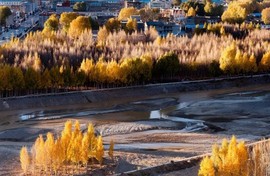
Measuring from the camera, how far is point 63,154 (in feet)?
48.6

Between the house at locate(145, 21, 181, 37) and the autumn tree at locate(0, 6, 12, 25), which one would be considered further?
the autumn tree at locate(0, 6, 12, 25)

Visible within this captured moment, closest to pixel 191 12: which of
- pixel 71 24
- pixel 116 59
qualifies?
pixel 71 24

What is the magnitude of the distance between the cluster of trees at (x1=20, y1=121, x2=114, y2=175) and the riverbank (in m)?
9.35

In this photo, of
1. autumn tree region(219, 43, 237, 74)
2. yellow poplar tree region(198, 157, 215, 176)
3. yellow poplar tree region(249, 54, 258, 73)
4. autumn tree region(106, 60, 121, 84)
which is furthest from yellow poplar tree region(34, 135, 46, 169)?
yellow poplar tree region(249, 54, 258, 73)

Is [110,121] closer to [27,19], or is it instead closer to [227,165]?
[227,165]

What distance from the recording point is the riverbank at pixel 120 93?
80.0 ft

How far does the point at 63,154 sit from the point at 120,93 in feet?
39.7

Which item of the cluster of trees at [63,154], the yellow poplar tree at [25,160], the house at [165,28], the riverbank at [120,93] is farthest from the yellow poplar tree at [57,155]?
the house at [165,28]

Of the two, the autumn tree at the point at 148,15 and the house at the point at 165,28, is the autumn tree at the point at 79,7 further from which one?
the house at the point at 165,28

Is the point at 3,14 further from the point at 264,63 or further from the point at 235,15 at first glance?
the point at 264,63

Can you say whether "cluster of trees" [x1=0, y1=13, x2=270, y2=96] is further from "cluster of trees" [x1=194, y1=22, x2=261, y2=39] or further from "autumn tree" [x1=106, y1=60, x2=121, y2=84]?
"cluster of trees" [x1=194, y1=22, x2=261, y2=39]

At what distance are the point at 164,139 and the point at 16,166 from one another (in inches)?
215

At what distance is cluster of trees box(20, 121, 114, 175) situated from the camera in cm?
1459

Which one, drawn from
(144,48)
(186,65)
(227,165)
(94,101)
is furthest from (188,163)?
(144,48)
